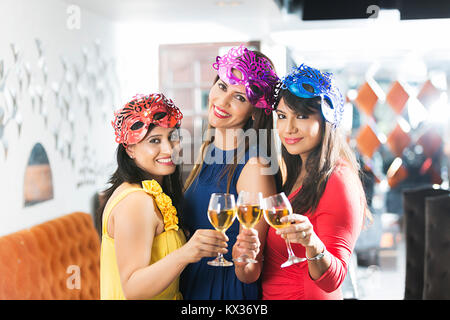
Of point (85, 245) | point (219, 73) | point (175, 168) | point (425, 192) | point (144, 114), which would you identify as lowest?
point (85, 245)

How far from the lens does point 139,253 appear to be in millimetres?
1325

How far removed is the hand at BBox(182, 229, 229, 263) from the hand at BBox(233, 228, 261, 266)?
11 centimetres

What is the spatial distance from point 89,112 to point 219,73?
73 cm

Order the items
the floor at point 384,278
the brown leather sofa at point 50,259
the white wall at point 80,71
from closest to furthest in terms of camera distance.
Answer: the white wall at point 80,71
the brown leather sofa at point 50,259
the floor at point 384,278

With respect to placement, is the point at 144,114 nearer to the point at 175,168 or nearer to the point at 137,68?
the point at 175,168

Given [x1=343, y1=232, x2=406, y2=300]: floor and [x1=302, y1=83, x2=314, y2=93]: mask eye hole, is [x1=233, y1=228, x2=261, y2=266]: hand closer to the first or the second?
[x1=302, y1=83, x2=314, y2=93]: mask eye hole

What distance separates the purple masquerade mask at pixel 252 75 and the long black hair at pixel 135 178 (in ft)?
0.91

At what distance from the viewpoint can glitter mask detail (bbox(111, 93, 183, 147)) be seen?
138cm

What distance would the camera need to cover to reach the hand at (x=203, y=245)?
1.25 m

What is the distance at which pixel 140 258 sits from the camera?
1.33 m

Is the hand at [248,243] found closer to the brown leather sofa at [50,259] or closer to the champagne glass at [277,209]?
the champagne glass at [277,209]

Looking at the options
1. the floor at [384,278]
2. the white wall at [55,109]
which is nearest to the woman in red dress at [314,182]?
the white wall at [55,109]

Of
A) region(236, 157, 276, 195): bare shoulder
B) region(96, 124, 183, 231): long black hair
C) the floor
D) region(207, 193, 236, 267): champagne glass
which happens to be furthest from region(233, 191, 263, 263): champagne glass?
the floor

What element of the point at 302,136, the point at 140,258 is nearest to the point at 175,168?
the point at 140,258
